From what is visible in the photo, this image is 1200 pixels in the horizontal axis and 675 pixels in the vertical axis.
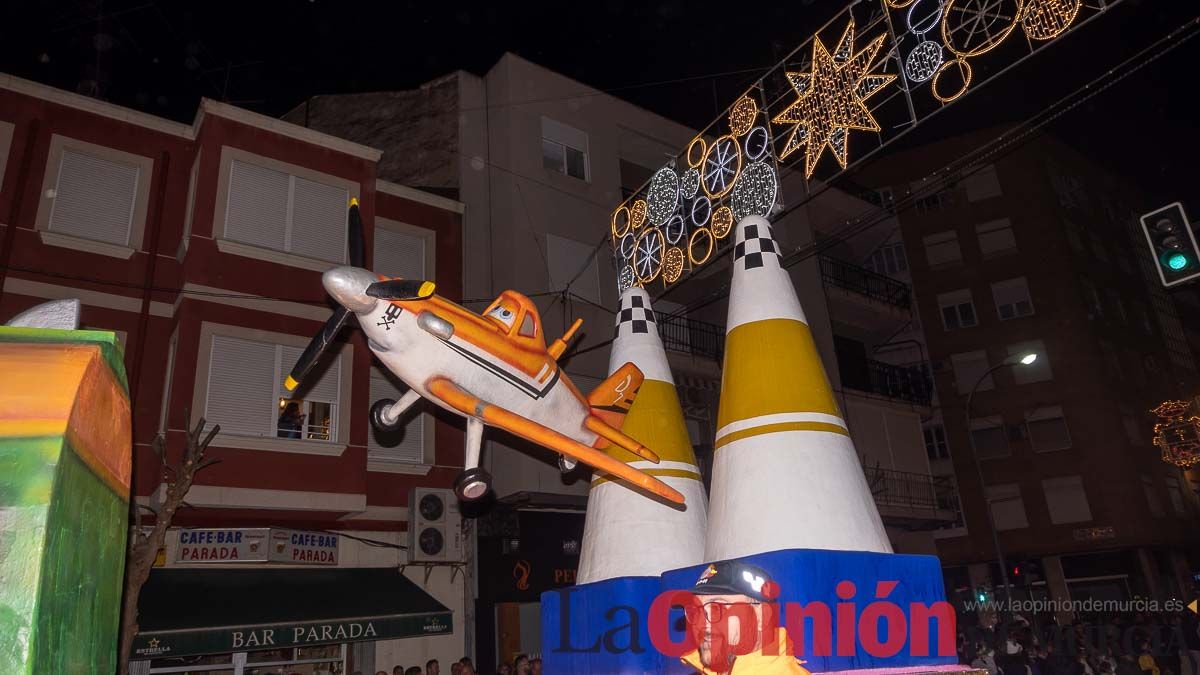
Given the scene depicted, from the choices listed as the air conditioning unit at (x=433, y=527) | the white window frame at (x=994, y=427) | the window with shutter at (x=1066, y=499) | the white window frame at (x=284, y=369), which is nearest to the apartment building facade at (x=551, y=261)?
the air conditioning unit at (x=433, y=527)

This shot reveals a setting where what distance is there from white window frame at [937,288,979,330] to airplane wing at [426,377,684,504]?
1142 inches

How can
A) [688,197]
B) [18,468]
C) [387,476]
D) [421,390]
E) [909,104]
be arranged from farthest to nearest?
[387,476], [688,197], [909,104], [421,390], [18,468]

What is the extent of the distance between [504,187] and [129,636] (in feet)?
35.9

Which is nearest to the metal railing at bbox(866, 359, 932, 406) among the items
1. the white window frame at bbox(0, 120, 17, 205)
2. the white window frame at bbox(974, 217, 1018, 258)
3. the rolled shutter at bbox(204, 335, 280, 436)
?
the white window frame at bbox(974, 217, 1018, 258)

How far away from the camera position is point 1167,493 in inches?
1198

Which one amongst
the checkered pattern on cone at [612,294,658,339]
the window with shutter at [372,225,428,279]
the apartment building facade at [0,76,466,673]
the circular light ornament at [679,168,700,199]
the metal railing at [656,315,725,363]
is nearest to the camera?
the checkered pattern on cone at [612,294,658,339]

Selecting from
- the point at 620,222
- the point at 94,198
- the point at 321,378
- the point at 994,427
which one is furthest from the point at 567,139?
the point at 994,427

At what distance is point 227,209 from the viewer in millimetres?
13133

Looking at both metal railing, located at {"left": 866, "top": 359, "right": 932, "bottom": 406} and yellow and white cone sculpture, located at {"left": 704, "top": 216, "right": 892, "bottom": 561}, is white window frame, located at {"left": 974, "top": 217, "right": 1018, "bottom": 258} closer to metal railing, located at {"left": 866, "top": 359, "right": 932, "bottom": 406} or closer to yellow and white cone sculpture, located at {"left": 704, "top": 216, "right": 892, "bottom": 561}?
metal railing, located at {"left": 866, "top": 359, "right": 932, "bottom": 406}

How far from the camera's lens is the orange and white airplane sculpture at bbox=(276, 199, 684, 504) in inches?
239

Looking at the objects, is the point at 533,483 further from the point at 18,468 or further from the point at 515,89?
the point at 18,468

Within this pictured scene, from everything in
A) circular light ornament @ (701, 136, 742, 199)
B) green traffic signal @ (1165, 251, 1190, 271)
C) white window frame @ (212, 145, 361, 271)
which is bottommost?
green traffic signal @ (1165, 251, 1190, 271)

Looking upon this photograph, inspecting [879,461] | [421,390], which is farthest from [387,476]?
[879,461]

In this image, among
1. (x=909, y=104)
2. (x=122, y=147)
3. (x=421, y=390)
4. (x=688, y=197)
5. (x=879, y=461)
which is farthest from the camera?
(x=879, y=461)
